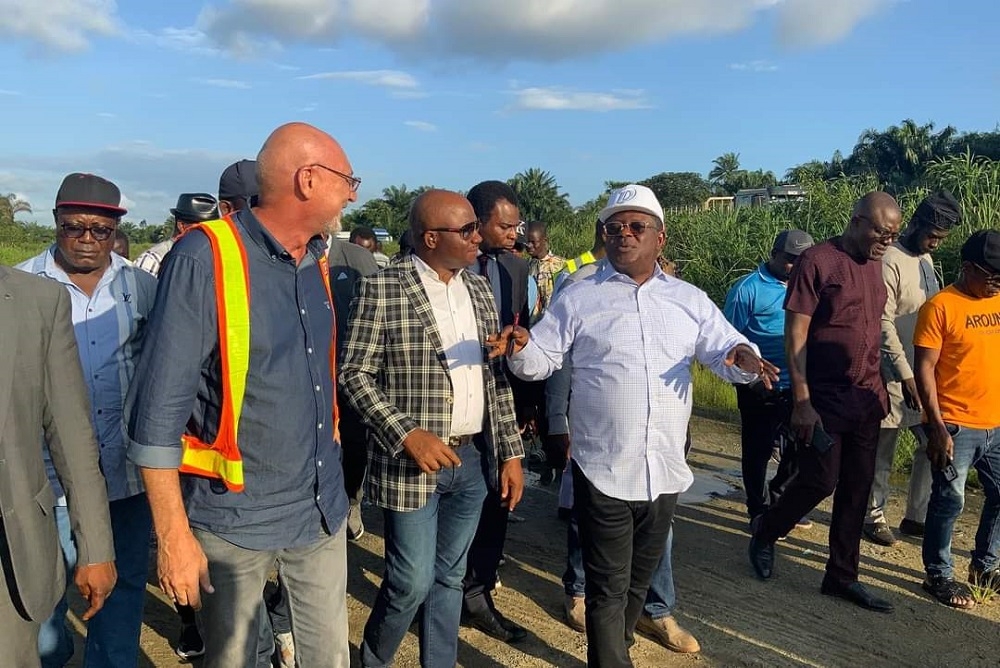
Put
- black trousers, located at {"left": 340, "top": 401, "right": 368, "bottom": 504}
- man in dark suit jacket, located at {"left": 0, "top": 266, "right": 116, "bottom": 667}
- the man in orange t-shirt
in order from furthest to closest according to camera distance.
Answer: the man in orange t-shirt → black trousers, located at {"left": 340, "top": 401, "right": 368, "bottom": 504} → man in dark suit jacket, located at {"left": 0, "top": 266, "right": 116, "bottom": 667}

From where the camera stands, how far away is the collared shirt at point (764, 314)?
5367 mm

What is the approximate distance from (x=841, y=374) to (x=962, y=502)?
36.9 inches

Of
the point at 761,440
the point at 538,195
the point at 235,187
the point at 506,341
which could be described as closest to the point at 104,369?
the point at 506,341

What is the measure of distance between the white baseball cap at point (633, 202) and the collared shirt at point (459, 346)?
70cm

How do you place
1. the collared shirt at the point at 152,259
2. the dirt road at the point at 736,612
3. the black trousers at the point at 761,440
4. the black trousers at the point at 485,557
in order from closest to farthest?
the dirt road at the point at 736,612 → the black trousers at the point at 485,557 → the collared shirt at the point at 152,259 → the black trousers at the point at 761,440

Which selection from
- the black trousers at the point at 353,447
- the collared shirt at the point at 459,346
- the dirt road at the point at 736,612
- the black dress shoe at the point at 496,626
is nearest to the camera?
the collared shirt at the point at 459,346

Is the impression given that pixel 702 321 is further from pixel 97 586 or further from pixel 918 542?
pixel 918 542

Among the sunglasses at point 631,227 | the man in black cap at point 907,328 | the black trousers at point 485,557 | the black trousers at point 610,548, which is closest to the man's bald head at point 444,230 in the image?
the sunglasses at point 631,227

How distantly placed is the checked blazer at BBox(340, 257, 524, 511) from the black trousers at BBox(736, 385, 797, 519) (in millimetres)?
2847

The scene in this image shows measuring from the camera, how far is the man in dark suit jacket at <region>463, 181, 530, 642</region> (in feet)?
13.1

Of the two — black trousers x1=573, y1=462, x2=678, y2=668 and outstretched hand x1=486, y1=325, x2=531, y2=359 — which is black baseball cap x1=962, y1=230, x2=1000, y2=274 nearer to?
black trousers x1=573, y1=462, x2=678, y2=668

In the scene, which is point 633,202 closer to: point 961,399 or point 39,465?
point 39,465

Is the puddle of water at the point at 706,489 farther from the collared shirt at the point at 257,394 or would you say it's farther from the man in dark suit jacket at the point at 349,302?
the collared shirt at the point at 257,394

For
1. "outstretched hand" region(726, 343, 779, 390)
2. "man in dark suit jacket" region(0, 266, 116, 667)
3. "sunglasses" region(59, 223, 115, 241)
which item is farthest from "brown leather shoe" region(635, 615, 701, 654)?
"sunglasses" region(59, 223, 115, 241)
